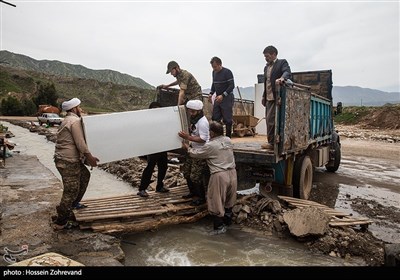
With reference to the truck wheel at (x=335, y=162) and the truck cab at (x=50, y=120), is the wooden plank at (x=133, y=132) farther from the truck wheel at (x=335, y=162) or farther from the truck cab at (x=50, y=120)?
the truck cab at (x=50, y=120)

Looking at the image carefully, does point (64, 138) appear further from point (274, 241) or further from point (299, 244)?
point (299, 244)

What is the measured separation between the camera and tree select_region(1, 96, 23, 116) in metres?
39.7

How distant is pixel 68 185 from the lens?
386 centimetres

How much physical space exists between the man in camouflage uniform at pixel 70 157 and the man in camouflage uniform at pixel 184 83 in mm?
1919

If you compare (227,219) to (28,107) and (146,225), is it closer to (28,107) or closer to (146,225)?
(146,225)

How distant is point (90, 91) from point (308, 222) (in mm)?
71572

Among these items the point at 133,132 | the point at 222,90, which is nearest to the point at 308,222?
the point at 133,132

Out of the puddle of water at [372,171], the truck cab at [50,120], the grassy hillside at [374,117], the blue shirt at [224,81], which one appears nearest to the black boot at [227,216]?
the blue shirt at [224,81]

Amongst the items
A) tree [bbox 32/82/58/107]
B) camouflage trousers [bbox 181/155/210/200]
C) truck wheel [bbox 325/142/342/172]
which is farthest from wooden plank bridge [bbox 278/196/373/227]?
tree [bbox 32/82/58/107]

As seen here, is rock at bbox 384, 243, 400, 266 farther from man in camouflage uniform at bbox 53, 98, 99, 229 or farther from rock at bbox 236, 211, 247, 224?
man in camouflage uniform at bbox 53, 98, 99, 229

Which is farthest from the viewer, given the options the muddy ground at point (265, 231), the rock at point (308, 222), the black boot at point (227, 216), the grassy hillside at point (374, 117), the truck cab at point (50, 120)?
the truck cab at point (50, 120)

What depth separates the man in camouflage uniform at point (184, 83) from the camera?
541 cm

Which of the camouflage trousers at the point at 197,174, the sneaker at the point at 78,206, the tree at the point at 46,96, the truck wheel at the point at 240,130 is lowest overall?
the sneaker at the point at 78,206
